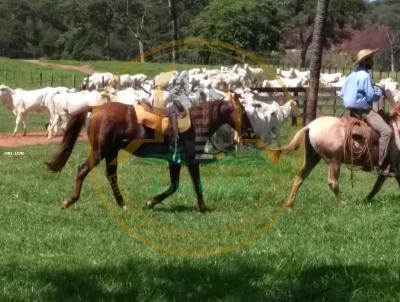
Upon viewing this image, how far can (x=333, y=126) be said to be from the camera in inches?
497

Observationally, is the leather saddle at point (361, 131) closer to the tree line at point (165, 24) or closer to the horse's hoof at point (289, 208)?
the horse's hoof at point (289, 208)

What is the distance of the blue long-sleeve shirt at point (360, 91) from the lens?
1221 centimetres

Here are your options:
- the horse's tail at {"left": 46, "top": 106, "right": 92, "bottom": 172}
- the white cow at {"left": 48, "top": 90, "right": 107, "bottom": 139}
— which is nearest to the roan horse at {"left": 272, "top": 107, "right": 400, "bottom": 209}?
the horse's tail at {"left": 46, "top": 106, "right": 92, "bottom": 172}

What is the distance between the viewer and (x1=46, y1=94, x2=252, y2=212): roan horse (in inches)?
488

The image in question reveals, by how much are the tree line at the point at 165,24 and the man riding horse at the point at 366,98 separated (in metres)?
17.8

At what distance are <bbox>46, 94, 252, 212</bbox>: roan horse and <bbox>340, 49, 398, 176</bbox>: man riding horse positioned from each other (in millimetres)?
2003

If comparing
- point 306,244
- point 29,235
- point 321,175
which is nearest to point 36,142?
point 321,175

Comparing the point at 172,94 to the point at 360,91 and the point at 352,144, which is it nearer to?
the point at 352,144

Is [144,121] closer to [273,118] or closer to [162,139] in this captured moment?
[162,139]

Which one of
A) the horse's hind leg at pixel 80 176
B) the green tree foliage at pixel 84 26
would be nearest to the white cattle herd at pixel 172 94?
the horse's hind leg at pixel 80 176

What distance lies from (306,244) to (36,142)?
16991 millimetres


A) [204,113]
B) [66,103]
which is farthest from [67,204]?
[66,103]

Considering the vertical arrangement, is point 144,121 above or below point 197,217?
above

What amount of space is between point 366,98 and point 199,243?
4061 millimetres
